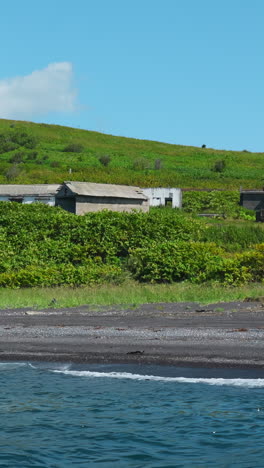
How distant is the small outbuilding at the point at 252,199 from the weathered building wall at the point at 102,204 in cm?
1577

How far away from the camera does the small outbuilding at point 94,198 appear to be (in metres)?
58.2

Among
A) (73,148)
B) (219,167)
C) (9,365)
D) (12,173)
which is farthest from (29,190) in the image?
(73,148)

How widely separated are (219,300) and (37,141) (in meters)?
120

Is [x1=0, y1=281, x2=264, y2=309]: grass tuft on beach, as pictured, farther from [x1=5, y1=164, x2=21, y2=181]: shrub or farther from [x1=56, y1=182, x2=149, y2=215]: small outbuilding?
[x1=5, y1=164, x2=21, y2=181]: shrub

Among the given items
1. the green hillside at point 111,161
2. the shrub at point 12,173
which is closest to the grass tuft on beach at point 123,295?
the green hillside at point 111,161

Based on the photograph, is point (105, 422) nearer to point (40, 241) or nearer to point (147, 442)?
point (147, 442)

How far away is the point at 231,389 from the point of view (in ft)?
39.9

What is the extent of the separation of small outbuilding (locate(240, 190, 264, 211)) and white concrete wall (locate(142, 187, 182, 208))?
688 cm

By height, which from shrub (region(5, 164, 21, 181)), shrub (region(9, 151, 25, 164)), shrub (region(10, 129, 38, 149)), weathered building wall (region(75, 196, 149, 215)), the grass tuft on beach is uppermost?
shrub (region(10, 129, 38, 149))

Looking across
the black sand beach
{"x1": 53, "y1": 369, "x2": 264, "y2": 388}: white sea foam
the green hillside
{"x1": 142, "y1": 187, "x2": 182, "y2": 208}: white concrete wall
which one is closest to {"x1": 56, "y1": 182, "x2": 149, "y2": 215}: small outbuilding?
{"x1": 142, "y1": 187, "x2": 182, "y2": 208}: white concrete wall

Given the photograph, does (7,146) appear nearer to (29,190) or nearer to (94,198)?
(29,190)

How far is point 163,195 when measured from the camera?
7362 centimetres

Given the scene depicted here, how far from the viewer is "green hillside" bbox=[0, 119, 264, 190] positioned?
98750mm

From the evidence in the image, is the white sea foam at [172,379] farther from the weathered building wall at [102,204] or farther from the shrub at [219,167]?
the shrub at [219,167]
